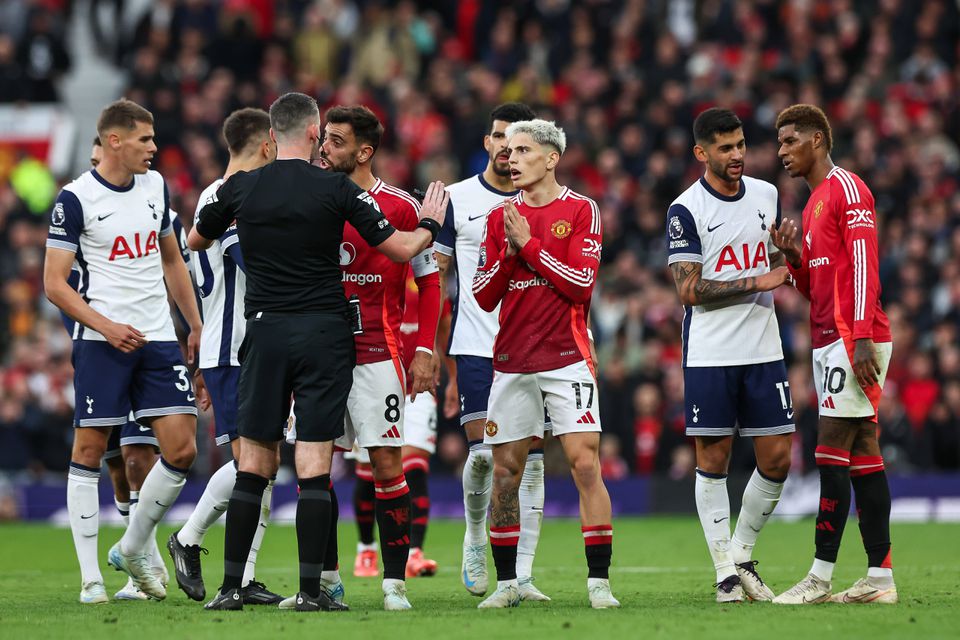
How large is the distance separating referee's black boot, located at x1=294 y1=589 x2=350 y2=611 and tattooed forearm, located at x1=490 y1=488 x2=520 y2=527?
3.46 ft

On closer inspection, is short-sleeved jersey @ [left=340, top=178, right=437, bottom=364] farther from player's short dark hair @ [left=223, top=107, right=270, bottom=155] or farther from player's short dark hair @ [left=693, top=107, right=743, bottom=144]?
player's short dark hair @ [left=693, top=107, right=743, bottom=144]

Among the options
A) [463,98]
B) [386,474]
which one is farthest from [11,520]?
[386,474]

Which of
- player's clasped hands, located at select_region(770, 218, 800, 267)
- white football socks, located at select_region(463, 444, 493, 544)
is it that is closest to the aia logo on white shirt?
player's clasped hands, located at select_region(770, 218, 800, 267)

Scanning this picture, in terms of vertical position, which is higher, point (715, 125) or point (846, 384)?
point (715, 125)

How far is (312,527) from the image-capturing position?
8.41 metres

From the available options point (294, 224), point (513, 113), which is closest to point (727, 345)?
point (513, 113)

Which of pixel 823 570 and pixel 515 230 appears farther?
pixel 823 570

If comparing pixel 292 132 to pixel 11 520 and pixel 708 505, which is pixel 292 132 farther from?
pixel 11 520

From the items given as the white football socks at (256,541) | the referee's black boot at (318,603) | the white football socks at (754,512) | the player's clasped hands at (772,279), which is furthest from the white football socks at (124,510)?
the player's clasped hands at (772,279)

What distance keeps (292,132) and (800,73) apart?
56.2 feet

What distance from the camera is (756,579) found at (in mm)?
9461

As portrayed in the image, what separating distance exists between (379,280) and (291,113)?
1225mm

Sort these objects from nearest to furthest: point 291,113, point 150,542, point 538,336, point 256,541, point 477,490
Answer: point 291,113
point 538,336
point 256,541
point 150,542
point 477,490

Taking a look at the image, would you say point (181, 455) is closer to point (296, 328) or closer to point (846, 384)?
point (296, 328)
